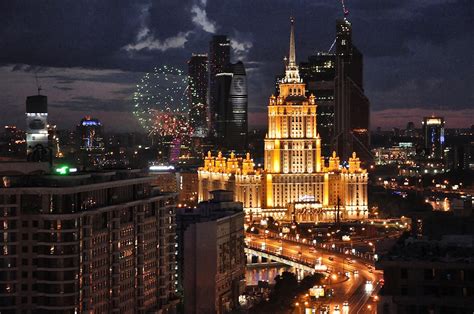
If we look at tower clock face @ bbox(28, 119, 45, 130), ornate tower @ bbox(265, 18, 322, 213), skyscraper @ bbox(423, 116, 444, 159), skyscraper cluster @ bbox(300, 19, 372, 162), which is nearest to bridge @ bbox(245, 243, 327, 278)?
ornate tower @ bbox(265, 18, 322, 213)

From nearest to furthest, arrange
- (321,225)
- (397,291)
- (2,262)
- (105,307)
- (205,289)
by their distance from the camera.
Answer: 1. (397,291)
2. (2,262)
3. (105,307)
4. (205,289)
5. (321,225)

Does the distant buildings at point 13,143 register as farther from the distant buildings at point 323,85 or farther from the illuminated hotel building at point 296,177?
the distant buildings at point 323,85

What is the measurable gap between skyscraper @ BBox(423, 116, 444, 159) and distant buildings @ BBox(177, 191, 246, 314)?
106963mm

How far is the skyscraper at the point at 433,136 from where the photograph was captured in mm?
171887

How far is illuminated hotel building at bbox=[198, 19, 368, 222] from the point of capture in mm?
109000

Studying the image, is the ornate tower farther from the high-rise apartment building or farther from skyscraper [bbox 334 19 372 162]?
the high-rise apartment building

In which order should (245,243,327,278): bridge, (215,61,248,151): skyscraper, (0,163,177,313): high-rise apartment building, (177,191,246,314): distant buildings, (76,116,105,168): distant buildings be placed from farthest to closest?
(215,61,248,151): skyscraper < (76,116,105,168): distant buildings < (245,243,327,278): bridge < (177,191,246,314): distant buildings < (0,163,177,313): high-rise apartment building

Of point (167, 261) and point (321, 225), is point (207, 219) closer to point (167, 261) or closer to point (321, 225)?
point (167, 261)

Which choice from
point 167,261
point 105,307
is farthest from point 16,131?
point 105,307

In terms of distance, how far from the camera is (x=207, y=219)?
66500mm

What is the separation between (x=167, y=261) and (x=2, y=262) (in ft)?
42.9

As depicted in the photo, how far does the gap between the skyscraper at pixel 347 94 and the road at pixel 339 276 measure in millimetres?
59149

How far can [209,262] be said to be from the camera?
6381 cm

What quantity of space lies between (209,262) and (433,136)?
122m
